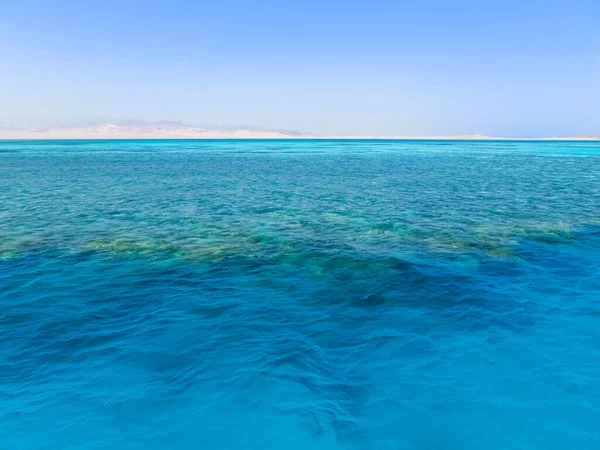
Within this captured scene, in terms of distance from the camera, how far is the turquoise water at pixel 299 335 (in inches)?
327

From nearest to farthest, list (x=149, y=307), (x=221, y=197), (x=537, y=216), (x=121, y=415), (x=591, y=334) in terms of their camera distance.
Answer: (x=121, y=415), (x=591, y=334), (x=149, y=307), (x=537, y=216), (x=221, y=197)

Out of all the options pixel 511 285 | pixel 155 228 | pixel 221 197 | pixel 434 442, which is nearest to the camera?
pixel 434 442

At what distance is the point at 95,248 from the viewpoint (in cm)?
1972

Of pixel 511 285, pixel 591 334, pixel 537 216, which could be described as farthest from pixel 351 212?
pixel 591 334

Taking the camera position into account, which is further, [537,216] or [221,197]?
[221,197]

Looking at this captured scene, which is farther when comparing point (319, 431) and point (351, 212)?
point (351, 212)

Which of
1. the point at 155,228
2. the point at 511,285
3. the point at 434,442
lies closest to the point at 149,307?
the point at 434,442

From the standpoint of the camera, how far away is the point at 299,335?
11.7 metres

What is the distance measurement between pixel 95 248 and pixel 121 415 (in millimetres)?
13108

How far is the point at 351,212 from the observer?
29.2 meters

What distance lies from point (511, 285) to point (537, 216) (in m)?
14.8

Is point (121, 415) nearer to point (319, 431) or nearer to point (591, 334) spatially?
point (319, 431)

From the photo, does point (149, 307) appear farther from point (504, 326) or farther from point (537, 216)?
point (537, 216)

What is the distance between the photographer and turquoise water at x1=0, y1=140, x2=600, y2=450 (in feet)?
27.2
